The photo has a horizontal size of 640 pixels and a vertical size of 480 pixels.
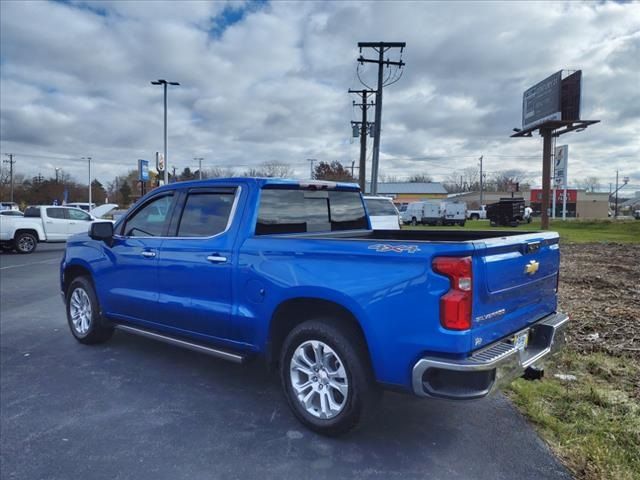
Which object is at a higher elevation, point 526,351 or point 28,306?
point 526,351

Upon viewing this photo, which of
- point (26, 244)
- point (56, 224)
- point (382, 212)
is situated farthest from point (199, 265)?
point (56, 224)

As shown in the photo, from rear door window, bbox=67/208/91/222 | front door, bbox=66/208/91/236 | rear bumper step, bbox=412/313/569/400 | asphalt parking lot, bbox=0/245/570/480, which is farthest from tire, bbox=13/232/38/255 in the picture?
rear bumper step, bbox=412/313/569/400

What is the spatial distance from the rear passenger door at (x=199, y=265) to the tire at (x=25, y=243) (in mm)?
16428

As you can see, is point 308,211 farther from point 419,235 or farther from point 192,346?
point 192,346

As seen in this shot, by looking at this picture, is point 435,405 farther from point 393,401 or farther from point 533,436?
point 533,436

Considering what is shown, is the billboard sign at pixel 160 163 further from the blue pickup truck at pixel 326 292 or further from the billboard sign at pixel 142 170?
the blue pickup truck at pixel 326 292

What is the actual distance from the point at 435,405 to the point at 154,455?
229 cm

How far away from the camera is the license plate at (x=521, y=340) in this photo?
3.36 metres

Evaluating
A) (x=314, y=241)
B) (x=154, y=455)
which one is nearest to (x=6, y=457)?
(x=154, y=455)

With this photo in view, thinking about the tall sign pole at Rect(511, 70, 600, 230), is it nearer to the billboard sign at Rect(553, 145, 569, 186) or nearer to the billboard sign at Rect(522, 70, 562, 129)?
the billboard sign at Rect(522, 70, 562, 129)

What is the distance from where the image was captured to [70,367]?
16.5ft

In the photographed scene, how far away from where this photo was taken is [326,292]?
334 centimetres

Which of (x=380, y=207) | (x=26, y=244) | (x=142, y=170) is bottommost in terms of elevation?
(x=26, y=244)

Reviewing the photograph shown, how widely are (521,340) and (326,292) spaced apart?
1.45 metres
